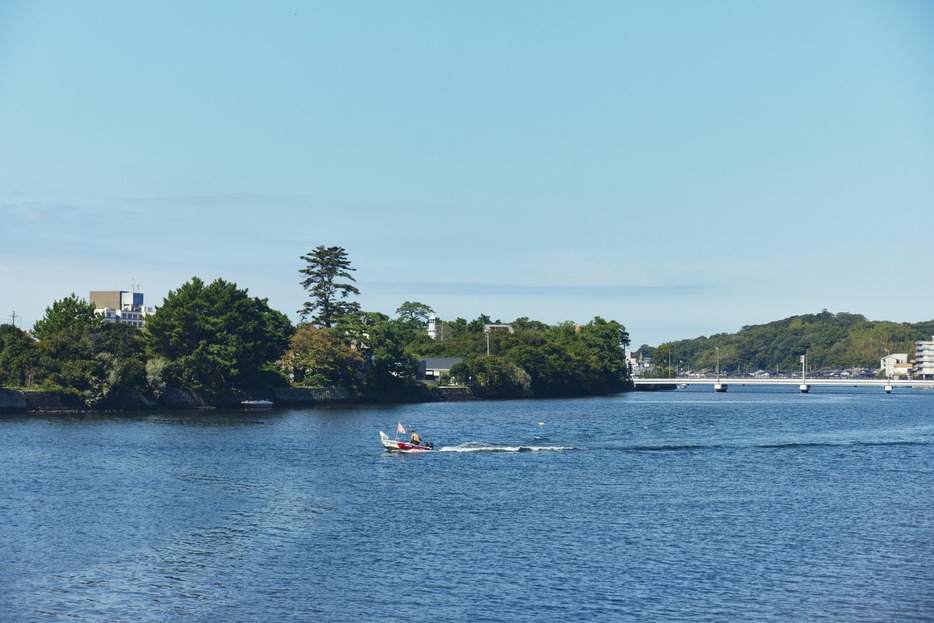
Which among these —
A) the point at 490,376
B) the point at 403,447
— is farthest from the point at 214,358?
the point at 490,376

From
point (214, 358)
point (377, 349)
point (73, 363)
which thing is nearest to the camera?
point (73, 363)

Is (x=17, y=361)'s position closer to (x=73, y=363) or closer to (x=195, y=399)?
(x=73, y=363)

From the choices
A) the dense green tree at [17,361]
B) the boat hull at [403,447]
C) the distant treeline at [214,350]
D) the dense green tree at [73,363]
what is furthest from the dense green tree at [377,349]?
the boat hull at [403,447]

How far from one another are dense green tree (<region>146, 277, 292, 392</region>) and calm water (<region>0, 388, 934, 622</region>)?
33.5 metres

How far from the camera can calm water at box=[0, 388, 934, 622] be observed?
32.5 m

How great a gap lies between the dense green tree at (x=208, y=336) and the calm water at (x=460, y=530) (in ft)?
110

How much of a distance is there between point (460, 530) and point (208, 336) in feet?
265

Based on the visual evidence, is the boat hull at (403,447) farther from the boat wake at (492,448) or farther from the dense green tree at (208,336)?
the dense green tree at (208,336)

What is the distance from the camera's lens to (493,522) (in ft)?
150

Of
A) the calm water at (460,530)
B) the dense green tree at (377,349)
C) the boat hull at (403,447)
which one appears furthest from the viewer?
the dense green tree at (377,349)

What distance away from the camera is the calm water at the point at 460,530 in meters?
32.5

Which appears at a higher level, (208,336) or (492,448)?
(208,336)

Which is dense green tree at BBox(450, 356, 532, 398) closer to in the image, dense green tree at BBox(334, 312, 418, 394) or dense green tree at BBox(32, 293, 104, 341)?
dense green tree at BBox(334, 312, 418, 394)

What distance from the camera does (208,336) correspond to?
11881cm
